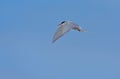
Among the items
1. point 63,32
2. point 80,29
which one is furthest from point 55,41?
point 80,29

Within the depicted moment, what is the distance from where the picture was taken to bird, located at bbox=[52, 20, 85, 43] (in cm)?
1645

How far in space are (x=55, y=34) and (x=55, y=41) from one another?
551mm

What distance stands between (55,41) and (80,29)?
5.55ft

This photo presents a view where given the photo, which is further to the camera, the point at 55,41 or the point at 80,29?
the point at 80,29

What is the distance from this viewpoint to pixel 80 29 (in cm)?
1775

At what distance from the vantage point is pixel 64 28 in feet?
55.1

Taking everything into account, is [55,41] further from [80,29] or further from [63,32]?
[80,29]

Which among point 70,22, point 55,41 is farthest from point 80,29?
point 55,41

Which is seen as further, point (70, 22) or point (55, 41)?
point (70, 22)

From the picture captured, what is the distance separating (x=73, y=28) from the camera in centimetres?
1733

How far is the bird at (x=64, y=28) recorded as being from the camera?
16.5 meters

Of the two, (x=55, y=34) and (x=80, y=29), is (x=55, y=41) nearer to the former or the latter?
(x=55, y=34)

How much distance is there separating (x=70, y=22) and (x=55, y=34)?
925 millimetres

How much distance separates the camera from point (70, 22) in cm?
1752
